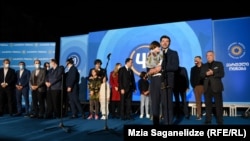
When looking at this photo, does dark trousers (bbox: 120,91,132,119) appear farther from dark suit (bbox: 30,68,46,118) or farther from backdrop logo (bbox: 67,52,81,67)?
backdrop logo (bbox: 67,52,81,67)

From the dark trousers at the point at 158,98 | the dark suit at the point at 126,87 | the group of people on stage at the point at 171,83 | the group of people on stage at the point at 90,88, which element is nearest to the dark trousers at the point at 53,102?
the group of people on stage at the point at 90,88

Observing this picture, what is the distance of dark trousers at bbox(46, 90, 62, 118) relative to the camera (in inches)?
300

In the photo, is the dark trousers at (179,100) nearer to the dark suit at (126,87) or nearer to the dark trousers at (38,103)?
the dark suit at (126,87)

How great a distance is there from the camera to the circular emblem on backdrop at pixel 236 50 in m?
7.96

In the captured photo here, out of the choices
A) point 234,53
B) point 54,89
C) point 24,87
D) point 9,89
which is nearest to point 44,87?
point 54,89

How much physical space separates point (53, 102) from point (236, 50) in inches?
204

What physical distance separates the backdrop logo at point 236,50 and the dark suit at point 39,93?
5204mm

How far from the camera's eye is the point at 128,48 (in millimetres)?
9508

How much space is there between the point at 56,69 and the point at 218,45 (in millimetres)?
4557

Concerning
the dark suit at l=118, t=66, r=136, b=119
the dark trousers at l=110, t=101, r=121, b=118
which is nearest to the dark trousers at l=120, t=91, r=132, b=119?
the dark suit at l=118, t=66, r=136, b=119

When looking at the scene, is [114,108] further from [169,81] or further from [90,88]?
[169,81]

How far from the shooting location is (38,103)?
8.25 meters

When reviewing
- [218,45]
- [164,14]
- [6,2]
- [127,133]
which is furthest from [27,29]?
[127,133]

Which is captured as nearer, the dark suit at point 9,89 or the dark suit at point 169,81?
the dark suit at point 169,81
